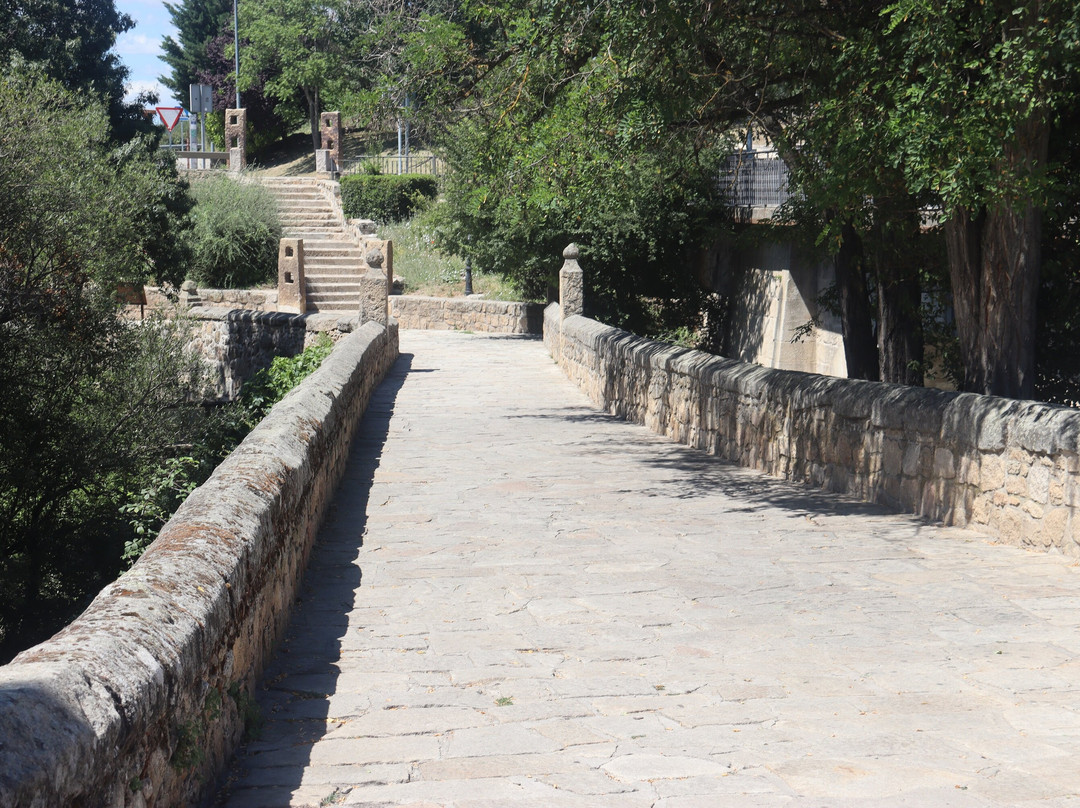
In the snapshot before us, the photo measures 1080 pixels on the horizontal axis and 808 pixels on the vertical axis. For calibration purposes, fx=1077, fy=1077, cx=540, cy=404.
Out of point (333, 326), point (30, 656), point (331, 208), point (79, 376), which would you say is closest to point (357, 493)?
point (30, 656)

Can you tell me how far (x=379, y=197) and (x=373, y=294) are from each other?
21535 millimetres

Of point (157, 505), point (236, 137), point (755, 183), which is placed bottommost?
point (157, 505)

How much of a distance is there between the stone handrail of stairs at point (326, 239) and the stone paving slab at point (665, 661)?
18061 mm

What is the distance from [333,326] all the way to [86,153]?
232 inches

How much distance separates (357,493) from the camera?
27.9 feet

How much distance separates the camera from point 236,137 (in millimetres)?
43406

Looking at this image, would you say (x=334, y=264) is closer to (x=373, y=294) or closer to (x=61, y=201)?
(x=373, y=294)

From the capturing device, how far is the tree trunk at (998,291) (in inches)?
339

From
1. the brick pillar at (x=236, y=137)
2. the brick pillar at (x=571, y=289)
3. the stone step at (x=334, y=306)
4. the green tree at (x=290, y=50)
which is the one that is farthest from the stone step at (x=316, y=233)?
the green tree at (x=290, y=50)

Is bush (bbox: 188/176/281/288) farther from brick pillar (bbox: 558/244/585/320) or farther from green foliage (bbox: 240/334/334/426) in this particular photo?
green foliage (bbox: 240/334/334/426)

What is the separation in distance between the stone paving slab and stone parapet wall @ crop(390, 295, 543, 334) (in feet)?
61.0

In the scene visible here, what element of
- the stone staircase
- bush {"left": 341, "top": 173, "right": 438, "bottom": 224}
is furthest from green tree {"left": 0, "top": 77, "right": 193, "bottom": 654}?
bush {"left": 341, "top": 173, "right": 438, "bottom": 224}

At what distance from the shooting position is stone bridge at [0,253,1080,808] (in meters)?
3.20

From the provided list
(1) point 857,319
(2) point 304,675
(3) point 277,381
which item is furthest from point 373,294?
(2) point 304,675
